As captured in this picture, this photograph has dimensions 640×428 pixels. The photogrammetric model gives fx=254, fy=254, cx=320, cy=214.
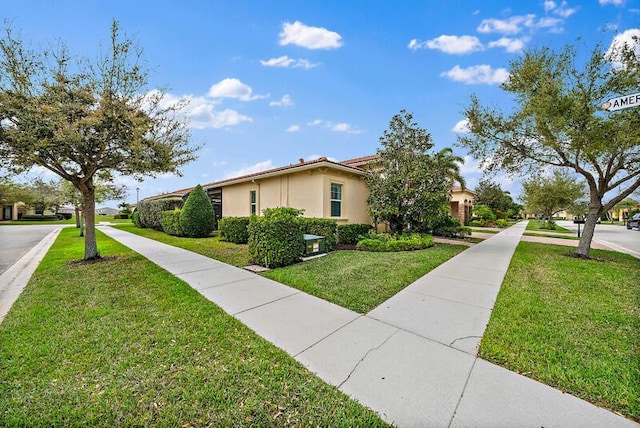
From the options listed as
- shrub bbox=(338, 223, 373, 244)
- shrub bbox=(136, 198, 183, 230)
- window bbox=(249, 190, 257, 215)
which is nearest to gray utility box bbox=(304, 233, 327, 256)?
shrub bbox=(338, 223, 373, 244)

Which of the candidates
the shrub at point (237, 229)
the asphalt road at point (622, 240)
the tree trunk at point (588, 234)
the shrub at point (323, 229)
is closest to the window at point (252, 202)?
the shrub at point (237, 229)

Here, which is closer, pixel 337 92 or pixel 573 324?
pixel 573 324

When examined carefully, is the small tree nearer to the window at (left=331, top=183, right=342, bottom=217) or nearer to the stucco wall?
the stucco wall

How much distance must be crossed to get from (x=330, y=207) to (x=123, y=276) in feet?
23.1

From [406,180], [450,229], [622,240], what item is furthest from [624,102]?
[622,240]

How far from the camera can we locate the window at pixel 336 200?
35.8 feet

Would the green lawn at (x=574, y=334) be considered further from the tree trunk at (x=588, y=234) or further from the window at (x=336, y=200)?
the window at (x=336, y=200)

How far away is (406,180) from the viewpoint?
10.4 metres

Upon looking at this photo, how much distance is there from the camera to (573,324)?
12.0 ft

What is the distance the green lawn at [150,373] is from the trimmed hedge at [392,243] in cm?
656

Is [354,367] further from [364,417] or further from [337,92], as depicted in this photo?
[337,92]

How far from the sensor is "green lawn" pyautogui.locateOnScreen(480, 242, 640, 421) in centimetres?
242

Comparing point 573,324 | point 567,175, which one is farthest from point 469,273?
point 567,175

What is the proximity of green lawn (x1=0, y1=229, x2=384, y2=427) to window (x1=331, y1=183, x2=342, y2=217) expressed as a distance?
7.34 meters
